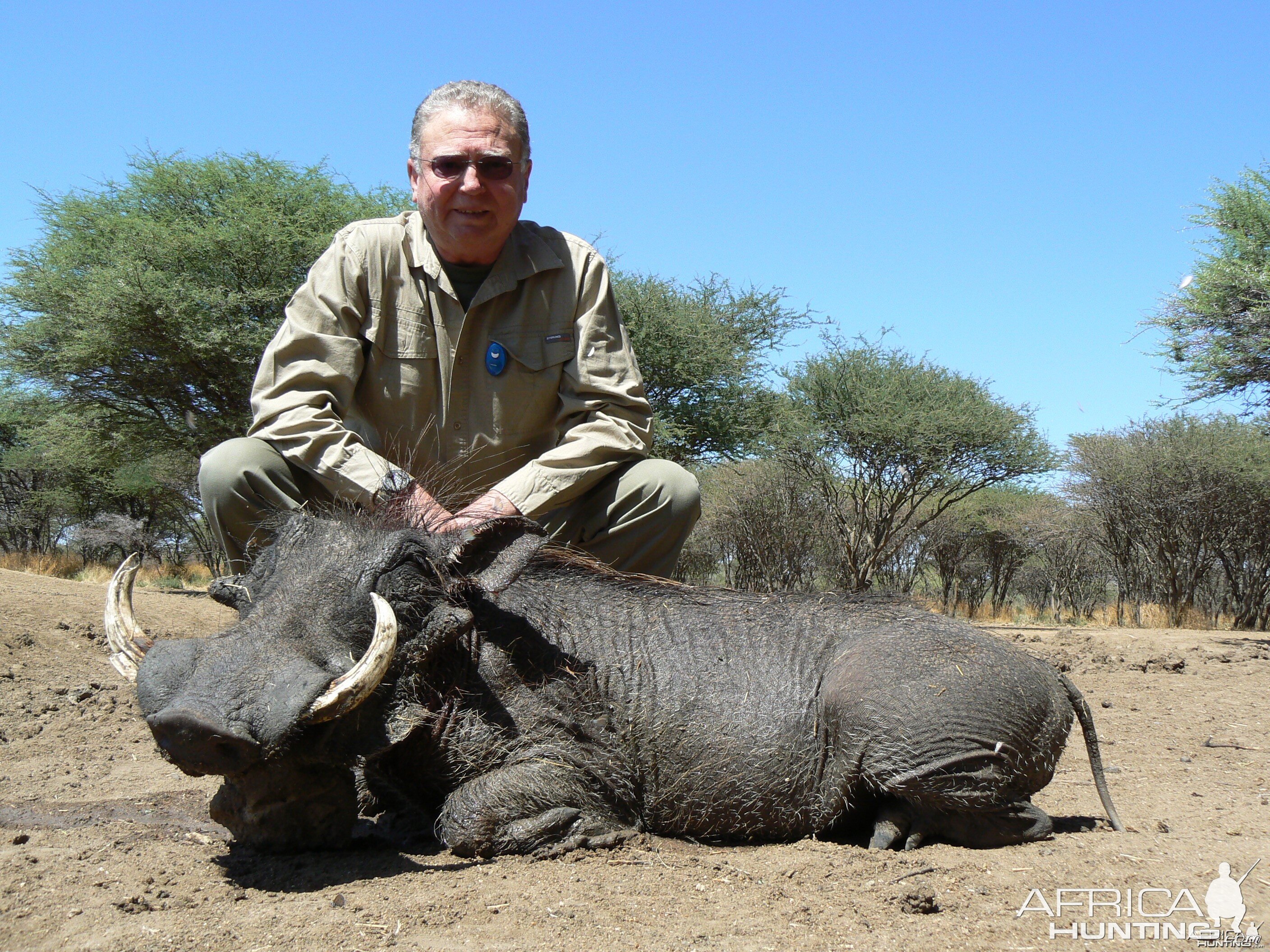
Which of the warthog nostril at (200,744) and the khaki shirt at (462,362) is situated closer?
the warthog nostril at (200,744)

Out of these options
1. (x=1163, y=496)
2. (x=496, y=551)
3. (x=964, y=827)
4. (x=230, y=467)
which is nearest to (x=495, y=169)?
(x=230, y=467)

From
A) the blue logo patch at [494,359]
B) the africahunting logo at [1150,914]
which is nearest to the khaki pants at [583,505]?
the blue logo patch at [494,359]

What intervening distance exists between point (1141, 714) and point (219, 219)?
16030mm

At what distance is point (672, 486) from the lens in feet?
13.0

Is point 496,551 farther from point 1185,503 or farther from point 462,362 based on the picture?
point 1185,503

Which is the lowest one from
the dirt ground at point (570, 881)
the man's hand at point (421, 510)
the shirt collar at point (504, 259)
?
the dirt ground at point (570, 881)

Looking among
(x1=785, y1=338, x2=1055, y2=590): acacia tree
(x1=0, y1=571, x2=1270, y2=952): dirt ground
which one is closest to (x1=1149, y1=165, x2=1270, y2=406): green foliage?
(x1=785, y1=338, x2=1055, y2=590): acacia tree

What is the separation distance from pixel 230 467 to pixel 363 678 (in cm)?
137

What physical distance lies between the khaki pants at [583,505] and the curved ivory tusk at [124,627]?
1.79ft

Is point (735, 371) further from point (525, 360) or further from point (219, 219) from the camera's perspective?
point (525, 360)

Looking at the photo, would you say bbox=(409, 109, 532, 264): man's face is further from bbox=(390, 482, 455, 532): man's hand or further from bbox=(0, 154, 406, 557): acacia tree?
bbox=(0, 154, 406, 557): acacia tree

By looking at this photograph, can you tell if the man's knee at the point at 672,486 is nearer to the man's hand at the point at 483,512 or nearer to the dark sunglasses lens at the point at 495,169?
the man's hand at the point at 483,512

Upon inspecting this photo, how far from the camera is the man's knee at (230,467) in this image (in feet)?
11.6

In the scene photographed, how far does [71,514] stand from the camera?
28266 millimetres
